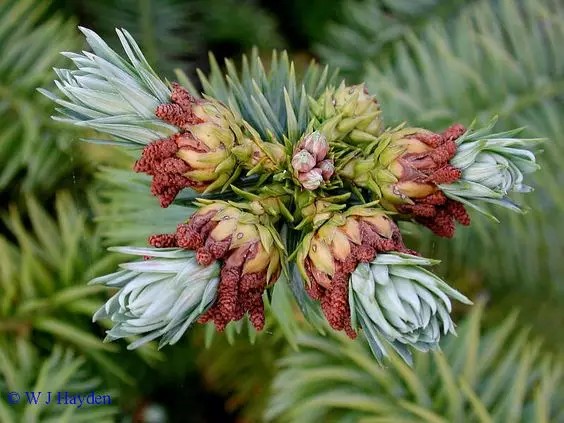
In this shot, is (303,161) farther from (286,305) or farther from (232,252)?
(286,305)

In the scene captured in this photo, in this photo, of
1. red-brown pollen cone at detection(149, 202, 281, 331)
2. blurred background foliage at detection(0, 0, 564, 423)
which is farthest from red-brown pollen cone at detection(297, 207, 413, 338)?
blurred background foliage at detection(0, 0, 564, 423)

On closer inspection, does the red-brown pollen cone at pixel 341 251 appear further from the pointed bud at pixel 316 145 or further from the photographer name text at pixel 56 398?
the photographer name text at pixel 56 398

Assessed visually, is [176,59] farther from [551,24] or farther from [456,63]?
[551,24]

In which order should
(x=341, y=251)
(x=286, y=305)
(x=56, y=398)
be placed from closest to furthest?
(x=341, y=251) < (x=286, y=305) < (x=56, y=398)

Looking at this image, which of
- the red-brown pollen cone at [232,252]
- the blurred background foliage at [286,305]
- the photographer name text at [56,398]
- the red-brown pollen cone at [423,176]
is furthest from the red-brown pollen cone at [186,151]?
the photographer name text at [56,398]

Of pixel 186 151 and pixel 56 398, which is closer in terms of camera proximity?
pixel 186 151

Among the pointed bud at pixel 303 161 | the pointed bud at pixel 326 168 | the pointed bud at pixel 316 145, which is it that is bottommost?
the pointed bud at pixel 326 168

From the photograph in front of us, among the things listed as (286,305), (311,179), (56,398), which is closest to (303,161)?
(311,179)

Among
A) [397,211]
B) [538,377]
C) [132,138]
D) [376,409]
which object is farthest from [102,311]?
[538,377]

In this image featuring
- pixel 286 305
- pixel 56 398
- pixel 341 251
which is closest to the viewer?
pixel 341 251
